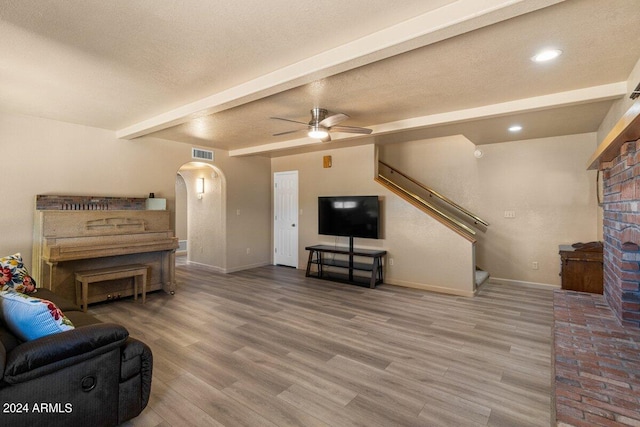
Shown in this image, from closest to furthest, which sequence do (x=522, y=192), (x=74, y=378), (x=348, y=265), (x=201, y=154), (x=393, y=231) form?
(x=74, y=378)
(x=522, y=192)
(x=393, y=231)
(x=348, y=265)
(x=201, y=154)

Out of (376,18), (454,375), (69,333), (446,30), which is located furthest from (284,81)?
(454,375)

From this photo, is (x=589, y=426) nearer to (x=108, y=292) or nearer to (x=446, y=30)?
(x=446, y=30)

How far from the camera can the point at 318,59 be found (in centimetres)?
242

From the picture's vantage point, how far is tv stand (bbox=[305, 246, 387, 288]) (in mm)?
5301

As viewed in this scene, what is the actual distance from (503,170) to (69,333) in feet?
20.0

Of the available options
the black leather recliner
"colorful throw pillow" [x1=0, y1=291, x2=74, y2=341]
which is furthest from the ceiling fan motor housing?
"colorful throw pillow" [x1=0, y1=291, x2=74, y2=341]

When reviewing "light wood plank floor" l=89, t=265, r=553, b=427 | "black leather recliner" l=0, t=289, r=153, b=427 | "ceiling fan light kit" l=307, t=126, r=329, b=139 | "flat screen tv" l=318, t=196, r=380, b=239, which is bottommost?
"light wood plank floor" l=89, t=265, r=553, b=427

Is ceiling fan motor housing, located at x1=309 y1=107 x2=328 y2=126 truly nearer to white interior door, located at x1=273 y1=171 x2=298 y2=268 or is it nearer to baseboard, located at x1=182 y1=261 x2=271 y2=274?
white interior door, located at x1=273 y1=171 x2=298 y2=268

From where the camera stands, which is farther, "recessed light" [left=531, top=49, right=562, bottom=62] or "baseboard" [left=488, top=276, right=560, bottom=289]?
"baseboard" [left=488, top=276, right=560, bottom=289]

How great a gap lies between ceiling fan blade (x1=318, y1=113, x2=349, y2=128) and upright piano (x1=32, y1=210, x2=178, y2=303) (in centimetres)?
311

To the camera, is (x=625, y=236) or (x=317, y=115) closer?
(x=625, y=236)

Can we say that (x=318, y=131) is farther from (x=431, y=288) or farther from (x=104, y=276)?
(x=104, y=276)

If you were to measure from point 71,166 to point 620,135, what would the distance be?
6.00 meters

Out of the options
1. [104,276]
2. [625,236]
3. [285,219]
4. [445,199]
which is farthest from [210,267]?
[625,236]
